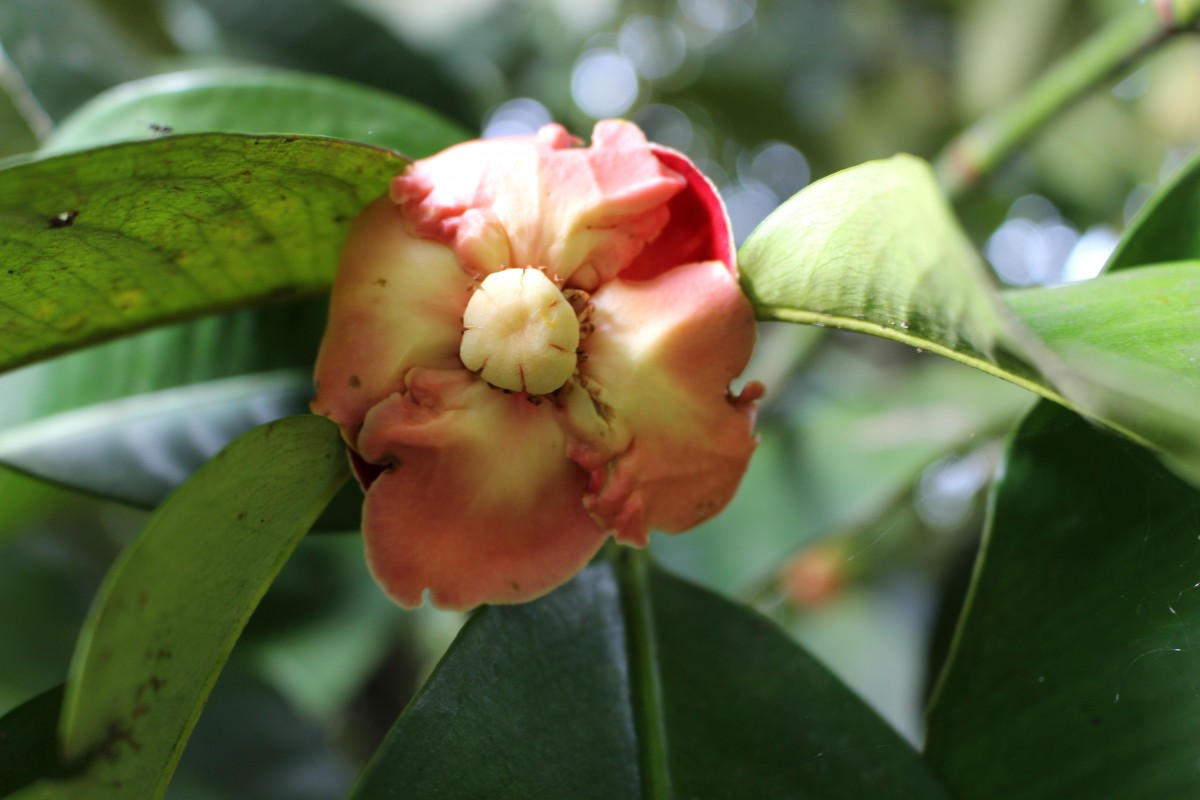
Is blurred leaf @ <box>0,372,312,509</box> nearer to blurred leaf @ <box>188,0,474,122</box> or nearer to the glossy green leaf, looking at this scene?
the glossy green leaf

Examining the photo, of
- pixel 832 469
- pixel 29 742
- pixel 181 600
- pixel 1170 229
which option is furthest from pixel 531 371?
pixel 832 469

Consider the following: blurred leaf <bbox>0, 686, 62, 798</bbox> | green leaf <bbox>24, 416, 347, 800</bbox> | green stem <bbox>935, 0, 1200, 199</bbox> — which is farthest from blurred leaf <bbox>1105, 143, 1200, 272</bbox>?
blurred leaf <bbox>0, 686, 62, 798</bbox>

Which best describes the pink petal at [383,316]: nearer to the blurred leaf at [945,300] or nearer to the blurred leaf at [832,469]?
the blurred leaf at [945,300]

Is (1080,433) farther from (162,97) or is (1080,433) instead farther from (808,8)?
(808,8)

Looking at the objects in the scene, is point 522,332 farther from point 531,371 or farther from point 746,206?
point 746,206

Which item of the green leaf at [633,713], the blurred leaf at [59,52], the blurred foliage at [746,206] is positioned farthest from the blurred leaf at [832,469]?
the blurred leaf at [59,52]

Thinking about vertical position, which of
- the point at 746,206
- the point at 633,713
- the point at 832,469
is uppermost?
the point at 633,713
